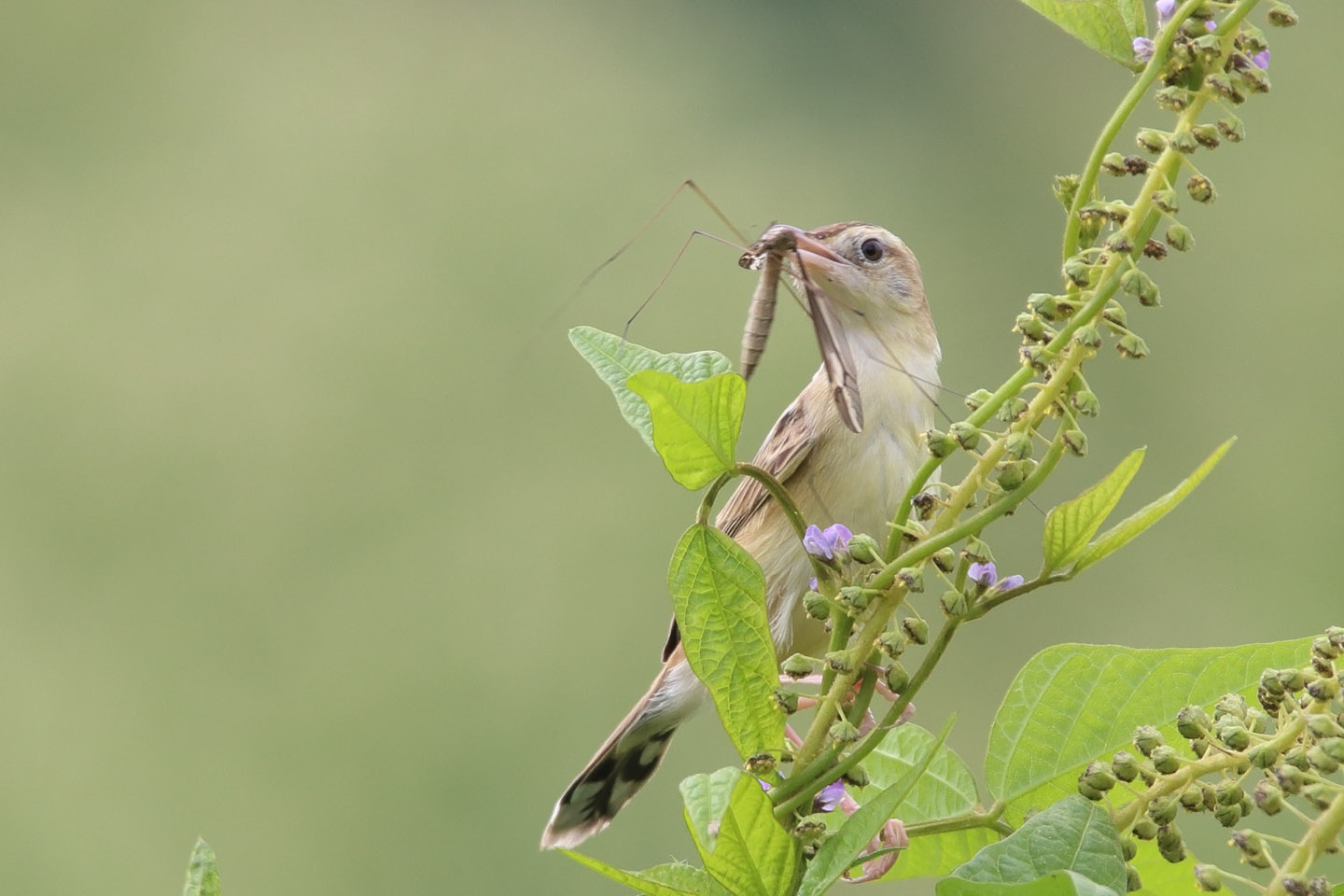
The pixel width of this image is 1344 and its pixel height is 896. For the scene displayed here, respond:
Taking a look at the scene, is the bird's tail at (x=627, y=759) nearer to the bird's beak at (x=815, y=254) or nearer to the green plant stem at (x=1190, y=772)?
the bird's beak at (x=815, y=254)

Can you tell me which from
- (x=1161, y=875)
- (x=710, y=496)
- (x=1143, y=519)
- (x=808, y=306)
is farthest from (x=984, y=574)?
(x=808, y=306)

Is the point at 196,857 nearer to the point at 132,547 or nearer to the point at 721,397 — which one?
the point at 721,397

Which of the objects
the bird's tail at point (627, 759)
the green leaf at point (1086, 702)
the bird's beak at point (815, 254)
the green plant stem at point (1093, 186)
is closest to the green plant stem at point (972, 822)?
the green leaf at point (1086, 702)

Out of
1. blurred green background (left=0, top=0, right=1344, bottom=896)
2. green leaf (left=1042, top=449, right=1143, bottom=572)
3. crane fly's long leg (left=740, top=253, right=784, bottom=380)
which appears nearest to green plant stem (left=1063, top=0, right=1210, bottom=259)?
green leaf (left=1042, top=449, right=1143, bottom=572)

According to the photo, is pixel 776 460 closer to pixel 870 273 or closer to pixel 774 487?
pixel 870 273

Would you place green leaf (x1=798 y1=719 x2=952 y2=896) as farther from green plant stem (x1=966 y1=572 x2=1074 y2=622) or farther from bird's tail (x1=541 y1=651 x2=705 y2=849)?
bird's tail (x1=541 y1=651 x2=705 y2=849)

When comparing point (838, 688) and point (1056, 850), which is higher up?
point (838, 688)

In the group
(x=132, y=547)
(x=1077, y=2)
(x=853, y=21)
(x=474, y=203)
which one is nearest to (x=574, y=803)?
(x=1077, y=2)
